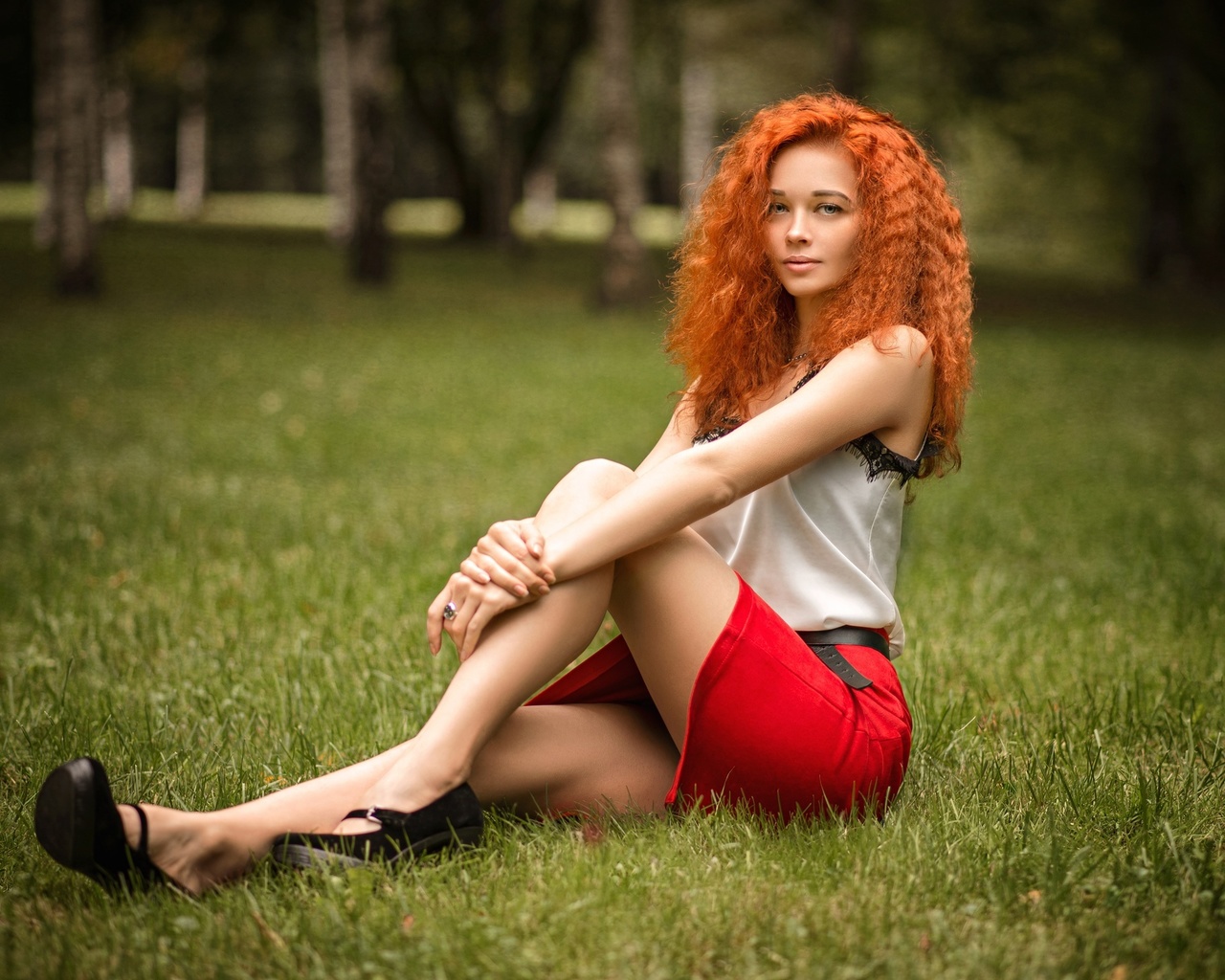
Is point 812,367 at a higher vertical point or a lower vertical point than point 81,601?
higher

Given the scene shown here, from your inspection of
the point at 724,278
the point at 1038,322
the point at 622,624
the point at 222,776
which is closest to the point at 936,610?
the point at 724,278

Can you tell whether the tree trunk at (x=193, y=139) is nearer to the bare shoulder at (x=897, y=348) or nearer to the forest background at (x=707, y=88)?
the forest background at (x=707, y=88)

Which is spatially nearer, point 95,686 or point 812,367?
point 812,367

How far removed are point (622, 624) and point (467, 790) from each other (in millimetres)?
484

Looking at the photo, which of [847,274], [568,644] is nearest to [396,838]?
[568,644]

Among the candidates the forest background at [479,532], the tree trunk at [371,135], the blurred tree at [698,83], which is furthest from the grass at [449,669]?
the blurred tree at [698,83]

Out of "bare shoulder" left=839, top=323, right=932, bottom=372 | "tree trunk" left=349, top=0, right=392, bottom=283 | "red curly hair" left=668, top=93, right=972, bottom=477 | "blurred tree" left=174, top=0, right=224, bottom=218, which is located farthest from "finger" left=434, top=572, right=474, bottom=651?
"blurred tree" left=174, top=0, right=224, bottom=218

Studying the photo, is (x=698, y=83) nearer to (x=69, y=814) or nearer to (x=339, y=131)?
(x=339, y=131)

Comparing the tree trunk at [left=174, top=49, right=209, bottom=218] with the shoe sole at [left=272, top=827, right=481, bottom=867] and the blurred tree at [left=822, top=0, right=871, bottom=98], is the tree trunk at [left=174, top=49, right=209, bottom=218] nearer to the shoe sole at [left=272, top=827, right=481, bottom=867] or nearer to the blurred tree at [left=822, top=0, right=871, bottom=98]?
the blurred tree at [left=822, top=0, right=871, bottom=98]

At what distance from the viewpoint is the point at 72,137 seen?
610 inches

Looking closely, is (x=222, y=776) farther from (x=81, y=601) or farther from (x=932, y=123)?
(x=932, y=123)

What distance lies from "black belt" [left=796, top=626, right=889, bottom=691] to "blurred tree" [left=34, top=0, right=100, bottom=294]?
1481 cm

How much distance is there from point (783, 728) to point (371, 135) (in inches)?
680

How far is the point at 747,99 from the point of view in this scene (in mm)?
37875
